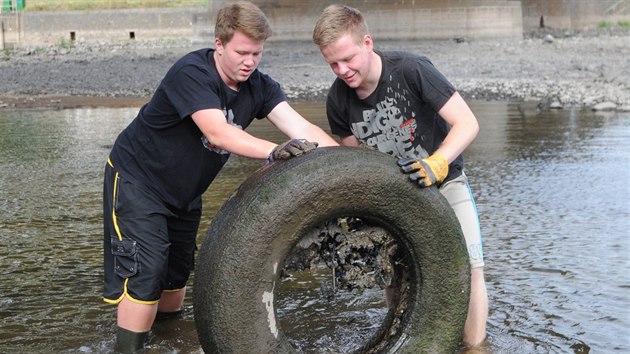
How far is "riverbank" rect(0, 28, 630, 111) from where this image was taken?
67.8ft

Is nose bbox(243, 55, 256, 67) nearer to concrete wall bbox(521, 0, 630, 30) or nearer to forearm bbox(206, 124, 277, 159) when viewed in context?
forearm bbox(206, 124, 277, 159)

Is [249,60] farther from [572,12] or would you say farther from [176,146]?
[572,12]

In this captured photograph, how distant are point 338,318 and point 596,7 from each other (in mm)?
44677

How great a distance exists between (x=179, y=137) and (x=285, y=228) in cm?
86

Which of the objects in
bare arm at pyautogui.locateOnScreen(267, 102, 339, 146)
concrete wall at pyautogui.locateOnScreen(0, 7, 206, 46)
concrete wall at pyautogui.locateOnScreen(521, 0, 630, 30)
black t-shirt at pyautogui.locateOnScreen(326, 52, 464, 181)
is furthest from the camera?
concrete wall at pyautogui.locateOnScreen(0, 7, 206, 46)

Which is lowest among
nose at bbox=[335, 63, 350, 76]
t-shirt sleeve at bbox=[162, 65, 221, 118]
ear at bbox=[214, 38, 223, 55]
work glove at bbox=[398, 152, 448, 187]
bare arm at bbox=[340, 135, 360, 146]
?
work glove at bbox=[398, 152, 448, 187]

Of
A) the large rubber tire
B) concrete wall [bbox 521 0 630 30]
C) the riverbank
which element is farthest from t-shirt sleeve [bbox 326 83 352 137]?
concrete wall [bbox 521 0 630 30]

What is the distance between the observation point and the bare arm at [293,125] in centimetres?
462

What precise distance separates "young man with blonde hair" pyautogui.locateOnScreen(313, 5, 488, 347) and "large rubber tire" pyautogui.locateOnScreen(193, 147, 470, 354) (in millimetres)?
158

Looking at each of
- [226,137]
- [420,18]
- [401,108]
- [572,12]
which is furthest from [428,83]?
[572,12]

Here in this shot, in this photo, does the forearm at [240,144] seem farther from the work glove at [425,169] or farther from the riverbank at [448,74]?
the riverbank at [448,74]

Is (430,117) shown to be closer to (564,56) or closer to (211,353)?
(211,353)

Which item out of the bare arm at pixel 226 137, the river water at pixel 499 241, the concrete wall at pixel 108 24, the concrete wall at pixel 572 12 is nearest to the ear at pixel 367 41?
the bare arm at pixel 226 137

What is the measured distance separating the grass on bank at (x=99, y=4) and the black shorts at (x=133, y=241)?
50194 mm
